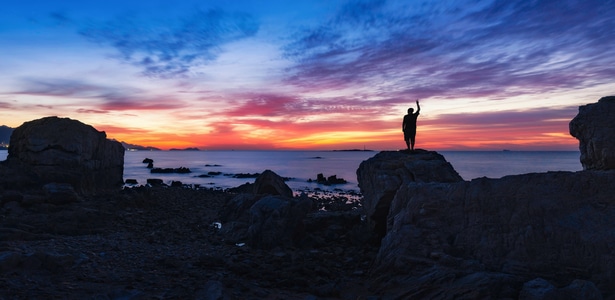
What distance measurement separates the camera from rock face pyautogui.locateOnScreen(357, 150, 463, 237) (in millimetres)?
14422

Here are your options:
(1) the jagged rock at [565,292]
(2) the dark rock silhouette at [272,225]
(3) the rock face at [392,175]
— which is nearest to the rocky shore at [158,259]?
(2) the dark rock silhouette at [272,225]

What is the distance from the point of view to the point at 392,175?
15.1m

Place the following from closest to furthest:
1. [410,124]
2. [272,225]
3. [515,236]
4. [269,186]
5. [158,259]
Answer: [515,236]
[158,259]
[272,225]
[410,124]
[269,186]

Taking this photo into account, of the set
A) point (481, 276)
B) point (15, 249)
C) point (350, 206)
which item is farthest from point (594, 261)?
point (350, 206)

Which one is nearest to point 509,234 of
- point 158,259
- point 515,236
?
point 515,236

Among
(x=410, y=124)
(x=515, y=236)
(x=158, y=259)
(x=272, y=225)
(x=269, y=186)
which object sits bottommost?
(x=158, y=259)

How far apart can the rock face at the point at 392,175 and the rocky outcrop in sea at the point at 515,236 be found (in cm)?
318

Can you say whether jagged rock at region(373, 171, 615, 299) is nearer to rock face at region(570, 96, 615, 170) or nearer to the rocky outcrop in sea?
the rocky outcrop in sea

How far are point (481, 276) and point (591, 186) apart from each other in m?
3.71

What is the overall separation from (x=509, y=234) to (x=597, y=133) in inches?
159

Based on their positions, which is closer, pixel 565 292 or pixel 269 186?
pixel 565 292

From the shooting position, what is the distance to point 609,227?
8.17 meters

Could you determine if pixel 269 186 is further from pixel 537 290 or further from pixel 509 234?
pixel 537 290

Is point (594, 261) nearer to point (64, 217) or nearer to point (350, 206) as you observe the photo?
point (64, 217)
